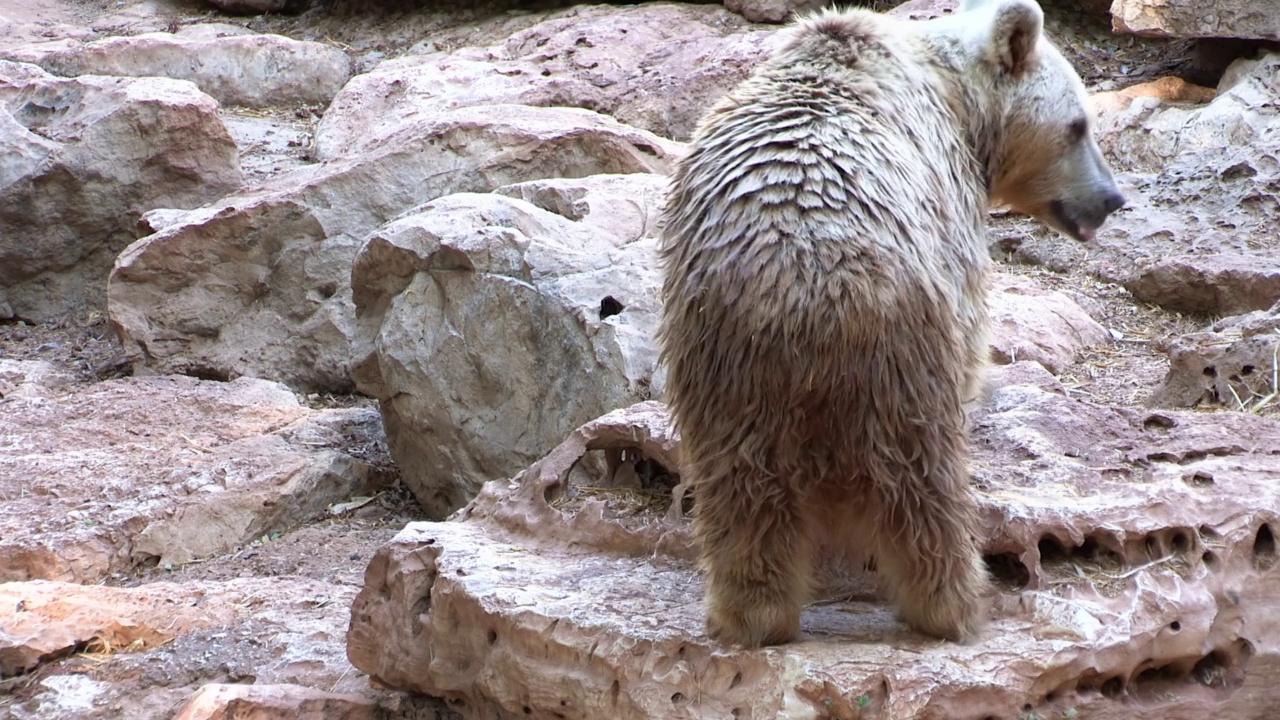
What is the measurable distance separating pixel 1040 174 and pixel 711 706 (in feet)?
7.01

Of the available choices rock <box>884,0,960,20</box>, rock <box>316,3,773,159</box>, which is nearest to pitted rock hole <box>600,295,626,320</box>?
rock <box>316,3,773,159</box>

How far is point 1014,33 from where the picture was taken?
399 centimetres

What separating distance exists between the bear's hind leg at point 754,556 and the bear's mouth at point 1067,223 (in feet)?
5.16

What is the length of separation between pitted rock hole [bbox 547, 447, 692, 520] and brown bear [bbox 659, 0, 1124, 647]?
1.07 m

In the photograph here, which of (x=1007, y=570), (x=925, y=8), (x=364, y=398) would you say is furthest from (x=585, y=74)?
(x=1007, y=570)

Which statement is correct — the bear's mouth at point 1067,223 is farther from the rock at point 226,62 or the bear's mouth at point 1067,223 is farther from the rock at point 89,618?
the rock at point 226,62

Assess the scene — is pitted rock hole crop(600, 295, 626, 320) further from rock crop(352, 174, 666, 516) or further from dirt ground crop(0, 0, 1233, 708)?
dirt ground crop(0, 0, 1233, 708)

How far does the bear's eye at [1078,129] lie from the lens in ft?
13.9

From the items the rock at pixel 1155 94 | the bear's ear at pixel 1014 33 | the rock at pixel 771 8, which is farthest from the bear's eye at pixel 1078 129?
the rock at pixel 771 8

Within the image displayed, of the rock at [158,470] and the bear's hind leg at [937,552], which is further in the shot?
the rock at [158,470]

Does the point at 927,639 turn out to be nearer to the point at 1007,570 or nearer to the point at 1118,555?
the point at 1007,570

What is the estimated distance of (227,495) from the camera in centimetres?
697

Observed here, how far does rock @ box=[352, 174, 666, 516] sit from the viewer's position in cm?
648

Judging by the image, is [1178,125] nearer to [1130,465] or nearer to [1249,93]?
[1249,93]
